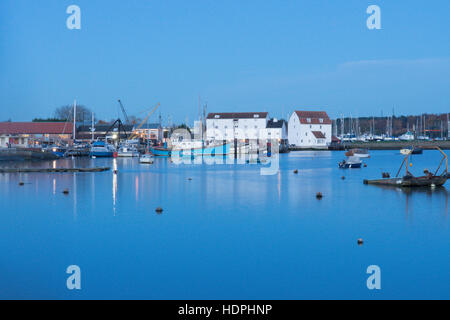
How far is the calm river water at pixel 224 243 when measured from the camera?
13.3 meters

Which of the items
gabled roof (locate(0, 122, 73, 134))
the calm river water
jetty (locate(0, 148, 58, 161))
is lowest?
the calm river water

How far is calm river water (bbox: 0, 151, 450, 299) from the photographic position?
522 inches

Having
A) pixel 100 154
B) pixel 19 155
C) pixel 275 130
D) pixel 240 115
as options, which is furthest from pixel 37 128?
pixel 275 130

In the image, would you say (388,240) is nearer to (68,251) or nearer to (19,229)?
(68,251)

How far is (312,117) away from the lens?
385 feet

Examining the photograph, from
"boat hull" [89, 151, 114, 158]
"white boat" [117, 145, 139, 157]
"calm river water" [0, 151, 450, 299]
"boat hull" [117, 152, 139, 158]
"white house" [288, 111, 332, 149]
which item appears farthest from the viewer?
"white house" [288, 111, 332, 149]

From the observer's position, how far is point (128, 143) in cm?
10706

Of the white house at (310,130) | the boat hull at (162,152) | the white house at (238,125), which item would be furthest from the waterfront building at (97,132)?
the white house at (310,130)

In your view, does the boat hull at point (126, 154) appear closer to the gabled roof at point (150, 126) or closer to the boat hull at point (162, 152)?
the boat hull at point (162, 152)

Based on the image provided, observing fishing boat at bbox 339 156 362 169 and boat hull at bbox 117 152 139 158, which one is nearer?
fishing boat at bbox 339 156 362 169

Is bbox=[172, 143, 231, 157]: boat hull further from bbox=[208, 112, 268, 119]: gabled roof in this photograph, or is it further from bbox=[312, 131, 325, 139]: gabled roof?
bbox=[312, 131, 325, 139]: gabled roof

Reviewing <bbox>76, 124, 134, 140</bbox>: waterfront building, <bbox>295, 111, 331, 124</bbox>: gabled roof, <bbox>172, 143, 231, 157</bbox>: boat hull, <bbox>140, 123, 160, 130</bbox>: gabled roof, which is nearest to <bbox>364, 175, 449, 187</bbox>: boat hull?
<bbox>172, 143, 231, 157</bbox>: boat hull

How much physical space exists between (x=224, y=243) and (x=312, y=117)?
10201 centimetres

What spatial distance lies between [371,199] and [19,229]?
1978cm
